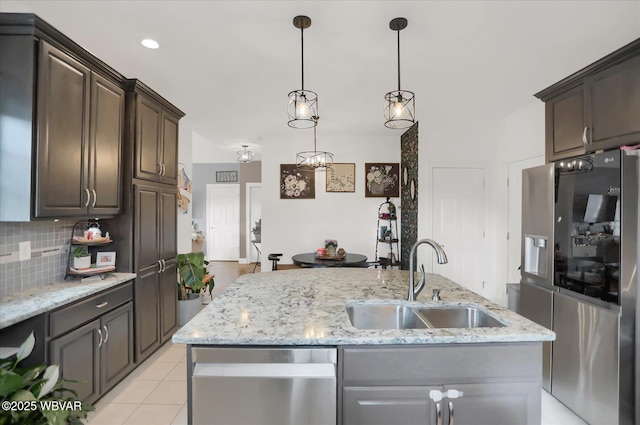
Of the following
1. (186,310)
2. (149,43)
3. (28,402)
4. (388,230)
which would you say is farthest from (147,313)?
(388,230)

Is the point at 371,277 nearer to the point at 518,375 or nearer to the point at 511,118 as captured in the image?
the point at 518,375

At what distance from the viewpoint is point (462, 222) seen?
4.61m

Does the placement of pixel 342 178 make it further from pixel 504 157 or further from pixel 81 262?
pixel 81 262

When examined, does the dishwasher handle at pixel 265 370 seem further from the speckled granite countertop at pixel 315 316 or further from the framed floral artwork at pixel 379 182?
the framed floral artwork at pixel 379 182

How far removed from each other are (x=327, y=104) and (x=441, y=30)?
5.58 ft

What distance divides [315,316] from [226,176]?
740 cm

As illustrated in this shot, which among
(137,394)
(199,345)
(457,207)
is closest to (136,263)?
(137,394)

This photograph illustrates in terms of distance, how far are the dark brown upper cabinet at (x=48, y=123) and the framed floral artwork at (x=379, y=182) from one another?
3704 millimetres

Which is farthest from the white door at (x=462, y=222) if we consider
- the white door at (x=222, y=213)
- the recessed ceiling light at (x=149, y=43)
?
the white door at (x=222, y=213)

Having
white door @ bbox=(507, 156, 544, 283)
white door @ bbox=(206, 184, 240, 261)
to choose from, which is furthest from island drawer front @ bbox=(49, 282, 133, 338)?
white door @ bbox=(206, 184, 240, 261)

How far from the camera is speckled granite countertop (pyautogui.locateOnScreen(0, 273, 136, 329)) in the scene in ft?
5.38

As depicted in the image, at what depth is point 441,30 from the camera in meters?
2.21

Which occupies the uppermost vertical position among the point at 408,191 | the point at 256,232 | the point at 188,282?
the point at 408,191

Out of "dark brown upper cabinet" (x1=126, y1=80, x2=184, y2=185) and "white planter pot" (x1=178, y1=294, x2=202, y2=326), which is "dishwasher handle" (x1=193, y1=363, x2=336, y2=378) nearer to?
"dark brown upper cabinet" (x1=126, y1=80, x2=184, y2=185)
